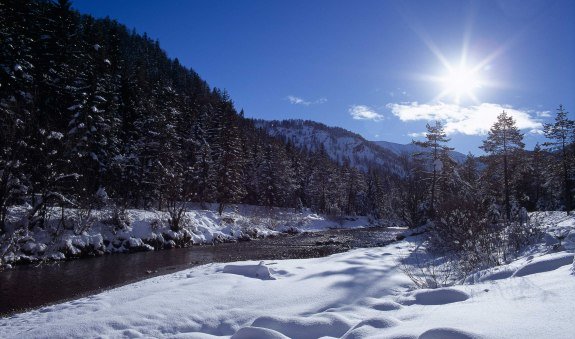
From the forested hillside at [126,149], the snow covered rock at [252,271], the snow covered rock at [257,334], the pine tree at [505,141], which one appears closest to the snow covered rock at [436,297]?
the snow covered rock at [257,334]

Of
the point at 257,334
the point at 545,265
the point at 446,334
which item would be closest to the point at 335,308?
the point at 257,334

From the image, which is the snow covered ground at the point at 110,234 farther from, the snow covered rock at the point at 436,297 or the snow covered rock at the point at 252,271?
the snow covered rock at the point at 436,297

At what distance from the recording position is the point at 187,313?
243 inches

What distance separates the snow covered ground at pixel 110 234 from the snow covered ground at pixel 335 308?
1089 centimetres

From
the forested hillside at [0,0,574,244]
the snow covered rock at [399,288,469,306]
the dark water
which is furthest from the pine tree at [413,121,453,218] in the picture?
the snow covered rock at [399,288,469,306]

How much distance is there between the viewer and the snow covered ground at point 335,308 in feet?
12.2

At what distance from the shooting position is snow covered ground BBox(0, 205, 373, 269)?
1678 cm

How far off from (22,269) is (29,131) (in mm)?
6603

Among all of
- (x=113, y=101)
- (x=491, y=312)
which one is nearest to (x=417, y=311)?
(x=491, y=312)

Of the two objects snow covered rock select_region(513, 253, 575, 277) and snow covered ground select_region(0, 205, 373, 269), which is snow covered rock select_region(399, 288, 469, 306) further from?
snow covered ground select_region(0, 205, 373, 269)

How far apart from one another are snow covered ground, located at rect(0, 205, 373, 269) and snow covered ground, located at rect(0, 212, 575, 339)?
35.7 ft

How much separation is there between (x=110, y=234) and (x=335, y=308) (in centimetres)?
1928

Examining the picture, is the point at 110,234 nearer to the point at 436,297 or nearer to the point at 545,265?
the point at 436,297

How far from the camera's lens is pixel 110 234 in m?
21.2
